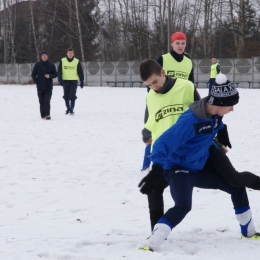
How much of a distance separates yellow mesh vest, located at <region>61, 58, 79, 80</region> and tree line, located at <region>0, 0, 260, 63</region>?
32.6m

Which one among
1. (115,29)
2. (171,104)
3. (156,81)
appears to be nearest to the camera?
(156,81)

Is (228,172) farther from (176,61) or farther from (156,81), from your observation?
(176,61)

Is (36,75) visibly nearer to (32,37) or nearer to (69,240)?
(69,240)

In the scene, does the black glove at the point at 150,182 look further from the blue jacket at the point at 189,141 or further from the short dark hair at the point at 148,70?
the short dark hair at the point at 148,70

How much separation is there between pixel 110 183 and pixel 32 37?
172 feet

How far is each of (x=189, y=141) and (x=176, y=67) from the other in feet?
12.5

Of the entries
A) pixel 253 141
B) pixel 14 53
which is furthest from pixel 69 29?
pixel 253 141

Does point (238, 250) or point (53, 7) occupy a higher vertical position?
point (53, 7)

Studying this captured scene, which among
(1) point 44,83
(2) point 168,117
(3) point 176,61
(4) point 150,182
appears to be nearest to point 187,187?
(4) point 150,182

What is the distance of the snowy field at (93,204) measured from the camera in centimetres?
409

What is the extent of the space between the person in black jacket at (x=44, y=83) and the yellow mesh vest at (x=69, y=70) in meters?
0.93

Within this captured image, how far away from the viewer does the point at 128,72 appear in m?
38.1

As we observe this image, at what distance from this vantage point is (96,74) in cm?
3884

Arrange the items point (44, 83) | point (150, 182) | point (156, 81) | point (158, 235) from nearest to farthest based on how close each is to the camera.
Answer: point (150, 182)
point (158, 235)
point (156, 81)
point (44, 83)
